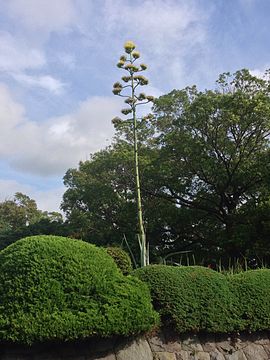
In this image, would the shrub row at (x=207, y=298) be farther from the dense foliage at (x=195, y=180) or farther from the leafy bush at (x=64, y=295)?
the dense foliage at (x=195, y=180)

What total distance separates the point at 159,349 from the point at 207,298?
83 centimetres

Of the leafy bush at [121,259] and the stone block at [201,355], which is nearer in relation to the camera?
the stone block at [201,355]

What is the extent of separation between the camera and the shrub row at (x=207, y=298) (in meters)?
4.95

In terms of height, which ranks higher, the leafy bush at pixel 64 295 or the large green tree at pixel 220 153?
the large green tree at pixel 220 153

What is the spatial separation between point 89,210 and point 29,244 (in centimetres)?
1677

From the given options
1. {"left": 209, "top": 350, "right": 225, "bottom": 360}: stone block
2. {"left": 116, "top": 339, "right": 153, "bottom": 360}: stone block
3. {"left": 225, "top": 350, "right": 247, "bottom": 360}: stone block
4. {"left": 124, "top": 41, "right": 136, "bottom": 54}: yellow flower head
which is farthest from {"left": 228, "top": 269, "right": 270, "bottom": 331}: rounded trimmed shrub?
{"left": 124, "top": 41, "right": 136, "bottom": 54}: yellow flower head

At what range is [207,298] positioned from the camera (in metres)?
5.21

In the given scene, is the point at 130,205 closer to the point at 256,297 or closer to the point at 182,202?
the point at 182,202

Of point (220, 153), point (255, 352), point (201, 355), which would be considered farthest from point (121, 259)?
point (220, 153)

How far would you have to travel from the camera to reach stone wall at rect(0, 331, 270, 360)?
4.18 m

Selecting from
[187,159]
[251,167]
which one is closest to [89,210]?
[187,159]

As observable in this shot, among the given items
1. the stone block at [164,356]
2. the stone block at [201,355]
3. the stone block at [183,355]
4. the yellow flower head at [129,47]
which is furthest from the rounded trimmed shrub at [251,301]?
the yellow flower head at [129,47]

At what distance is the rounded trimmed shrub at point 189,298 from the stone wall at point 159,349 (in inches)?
6.6

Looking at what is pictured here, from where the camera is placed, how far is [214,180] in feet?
57.1
